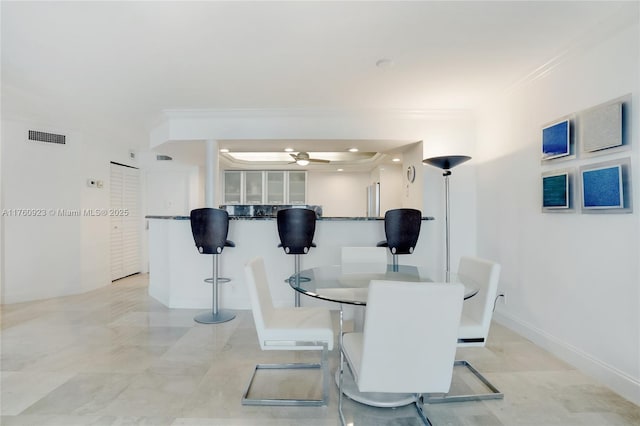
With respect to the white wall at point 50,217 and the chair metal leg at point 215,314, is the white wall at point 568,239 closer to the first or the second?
the chair metal leg at point 215,314

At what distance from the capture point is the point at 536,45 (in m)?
2.29

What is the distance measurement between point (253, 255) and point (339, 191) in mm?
3808

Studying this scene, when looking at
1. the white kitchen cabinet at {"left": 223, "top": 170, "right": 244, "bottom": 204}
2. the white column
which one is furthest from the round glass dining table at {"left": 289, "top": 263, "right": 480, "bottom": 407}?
the white kitchen cabinet at {"left": 223, "top": 170, "right": 244, "bottom": 204}

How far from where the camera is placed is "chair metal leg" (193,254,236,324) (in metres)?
3.11

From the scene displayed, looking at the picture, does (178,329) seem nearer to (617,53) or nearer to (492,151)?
(492,151)

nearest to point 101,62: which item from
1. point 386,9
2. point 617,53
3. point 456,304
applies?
point 386,9

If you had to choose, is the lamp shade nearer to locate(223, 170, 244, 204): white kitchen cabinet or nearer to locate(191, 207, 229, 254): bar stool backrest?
locate(191, 207, 229, 254): bar stool backrest

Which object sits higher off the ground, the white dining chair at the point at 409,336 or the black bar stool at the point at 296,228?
the black bar stool at the point at 296,228

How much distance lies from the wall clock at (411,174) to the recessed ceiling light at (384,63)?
1756 mm

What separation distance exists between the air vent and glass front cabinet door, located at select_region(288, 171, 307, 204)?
377cm

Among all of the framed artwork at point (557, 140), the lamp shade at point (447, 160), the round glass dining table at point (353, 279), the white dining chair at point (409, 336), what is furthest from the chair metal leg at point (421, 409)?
the lamp shade at point (447, 160)

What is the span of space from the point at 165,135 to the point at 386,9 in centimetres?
316

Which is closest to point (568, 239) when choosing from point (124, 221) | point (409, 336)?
point (409, 336)

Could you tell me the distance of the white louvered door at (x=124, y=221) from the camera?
5.01 metres
